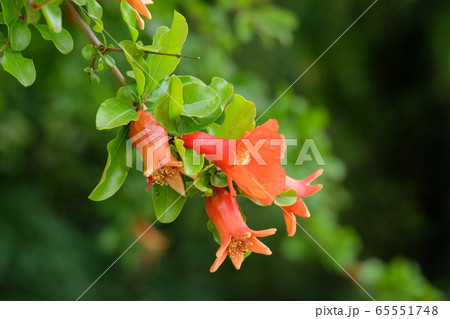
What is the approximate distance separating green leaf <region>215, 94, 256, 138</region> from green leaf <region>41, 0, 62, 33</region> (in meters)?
0.29

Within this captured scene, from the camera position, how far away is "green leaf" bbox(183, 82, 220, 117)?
0.83 m

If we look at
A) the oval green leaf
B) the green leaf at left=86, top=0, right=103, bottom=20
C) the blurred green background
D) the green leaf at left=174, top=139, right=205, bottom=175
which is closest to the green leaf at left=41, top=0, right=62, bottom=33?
the oval green leaf

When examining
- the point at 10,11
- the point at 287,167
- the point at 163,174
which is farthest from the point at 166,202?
the point at 287,167

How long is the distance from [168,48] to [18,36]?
0.78 feet

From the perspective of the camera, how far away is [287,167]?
6.86ft

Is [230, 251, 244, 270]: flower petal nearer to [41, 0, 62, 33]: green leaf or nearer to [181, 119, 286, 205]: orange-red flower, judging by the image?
[181, 119, 286, 205]: orange-red flower

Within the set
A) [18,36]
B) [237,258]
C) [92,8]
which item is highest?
[92,8]

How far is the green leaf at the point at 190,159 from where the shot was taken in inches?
30.9

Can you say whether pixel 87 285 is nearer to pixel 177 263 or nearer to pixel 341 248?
pixel 177 263

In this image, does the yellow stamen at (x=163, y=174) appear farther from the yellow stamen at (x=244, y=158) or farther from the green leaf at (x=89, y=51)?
the green leaf at (x=89, y=51)

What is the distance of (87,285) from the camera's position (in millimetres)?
2736

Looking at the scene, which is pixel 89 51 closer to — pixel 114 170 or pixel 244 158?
pixel 114 170

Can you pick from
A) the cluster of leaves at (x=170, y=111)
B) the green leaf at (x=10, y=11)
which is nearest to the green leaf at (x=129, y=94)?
the cluster of leaves at (x=170, y=111)

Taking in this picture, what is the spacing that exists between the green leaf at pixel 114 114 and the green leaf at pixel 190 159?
3.4 inches
